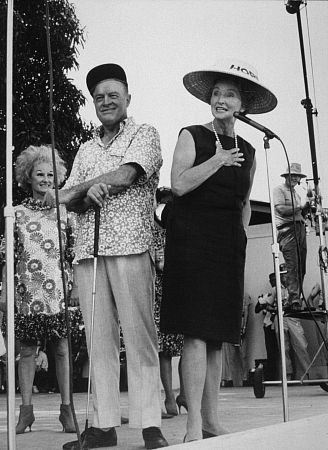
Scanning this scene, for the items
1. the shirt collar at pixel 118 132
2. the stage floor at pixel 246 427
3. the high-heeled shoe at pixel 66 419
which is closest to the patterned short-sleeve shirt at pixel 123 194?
the shirt collar at pixel 118 132

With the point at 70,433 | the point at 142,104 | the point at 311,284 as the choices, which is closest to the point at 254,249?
the point at 311,284

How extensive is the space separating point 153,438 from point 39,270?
112 cm

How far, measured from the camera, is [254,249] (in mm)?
8148

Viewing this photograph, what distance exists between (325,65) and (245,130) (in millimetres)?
1171

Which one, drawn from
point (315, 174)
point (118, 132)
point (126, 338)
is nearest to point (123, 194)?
point (118, 132)

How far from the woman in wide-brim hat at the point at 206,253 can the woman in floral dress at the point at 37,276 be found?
93cm

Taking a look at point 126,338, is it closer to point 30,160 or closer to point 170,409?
point 30,160

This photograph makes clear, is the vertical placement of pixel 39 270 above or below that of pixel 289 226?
below

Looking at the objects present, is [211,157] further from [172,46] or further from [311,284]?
[311,284]

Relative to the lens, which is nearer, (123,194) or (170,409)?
(123,194)

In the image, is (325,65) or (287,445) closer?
(287,445)

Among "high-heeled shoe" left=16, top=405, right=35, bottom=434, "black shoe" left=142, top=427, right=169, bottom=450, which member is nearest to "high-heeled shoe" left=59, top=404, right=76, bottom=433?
"high-heeled shoe" left=16, top=405, right=35, bottom=434

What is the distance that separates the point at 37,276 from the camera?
11.4 ft

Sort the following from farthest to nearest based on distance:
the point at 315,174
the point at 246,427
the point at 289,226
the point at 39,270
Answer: the point at 289,226 < the point at 315,174 < the point at 39,270 < the point at 246,427
